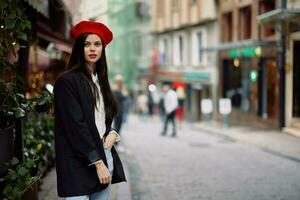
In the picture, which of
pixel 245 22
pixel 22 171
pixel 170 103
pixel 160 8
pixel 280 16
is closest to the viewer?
pixel 22 171

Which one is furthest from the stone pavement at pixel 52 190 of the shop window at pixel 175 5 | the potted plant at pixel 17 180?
the shop window at pixel 175 5

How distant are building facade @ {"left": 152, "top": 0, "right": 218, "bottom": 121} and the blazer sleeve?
22134 millimetres

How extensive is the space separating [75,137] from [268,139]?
13.4 m

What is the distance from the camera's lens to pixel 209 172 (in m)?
10.7

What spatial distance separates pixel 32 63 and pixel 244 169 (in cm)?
437

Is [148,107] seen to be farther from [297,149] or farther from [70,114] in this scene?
[70,114]

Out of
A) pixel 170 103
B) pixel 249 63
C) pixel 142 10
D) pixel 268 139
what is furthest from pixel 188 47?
pixel 268 139

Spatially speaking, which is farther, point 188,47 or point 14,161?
point 188,47

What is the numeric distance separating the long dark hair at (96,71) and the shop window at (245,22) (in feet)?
66.5

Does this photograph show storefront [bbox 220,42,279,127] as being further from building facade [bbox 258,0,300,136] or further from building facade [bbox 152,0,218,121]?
building facade [bbox 152,0,218,121]

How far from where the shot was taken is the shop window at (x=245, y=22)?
24172 millimetres

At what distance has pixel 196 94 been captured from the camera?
3303cm

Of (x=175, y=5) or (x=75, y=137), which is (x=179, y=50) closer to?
(x=175, y=5)

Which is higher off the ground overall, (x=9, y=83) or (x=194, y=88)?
(x=9, y=83)
